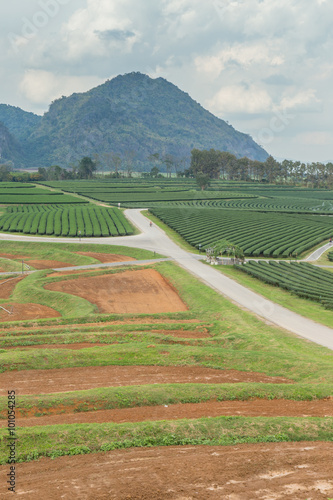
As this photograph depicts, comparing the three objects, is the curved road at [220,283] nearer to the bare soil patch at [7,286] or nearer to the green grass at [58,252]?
the green grass at [58,252]

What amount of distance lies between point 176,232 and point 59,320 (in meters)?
51.4

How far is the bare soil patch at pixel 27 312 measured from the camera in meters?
35.5

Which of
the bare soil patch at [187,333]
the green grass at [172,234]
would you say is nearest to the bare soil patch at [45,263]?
the green grass at [172,234]

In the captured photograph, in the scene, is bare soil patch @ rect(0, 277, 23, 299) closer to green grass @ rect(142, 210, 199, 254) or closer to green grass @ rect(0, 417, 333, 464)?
green grass @ rect(142, 210, 199, 254)

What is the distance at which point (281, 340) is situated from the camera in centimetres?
2922

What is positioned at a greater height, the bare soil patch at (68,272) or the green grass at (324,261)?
the green grass at (324,261)

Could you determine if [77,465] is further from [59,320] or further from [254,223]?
[254,223]

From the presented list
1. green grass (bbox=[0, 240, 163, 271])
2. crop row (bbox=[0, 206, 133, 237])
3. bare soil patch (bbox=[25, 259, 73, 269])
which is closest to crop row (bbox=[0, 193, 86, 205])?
crop row (bbox=[0, 206, 133, 237])

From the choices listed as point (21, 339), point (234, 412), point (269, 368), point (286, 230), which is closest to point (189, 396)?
point (234, 412)

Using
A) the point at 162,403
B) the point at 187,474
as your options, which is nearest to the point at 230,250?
the point at 162,403

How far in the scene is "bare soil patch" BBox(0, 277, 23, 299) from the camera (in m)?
44.3

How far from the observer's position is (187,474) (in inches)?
560

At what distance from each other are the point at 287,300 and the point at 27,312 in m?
23.9

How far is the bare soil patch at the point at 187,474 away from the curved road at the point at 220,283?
48.4 feet
